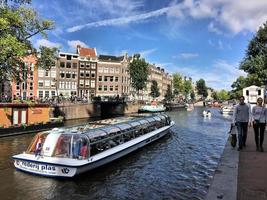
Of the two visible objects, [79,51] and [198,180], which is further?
[79,51]

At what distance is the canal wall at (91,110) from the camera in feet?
169

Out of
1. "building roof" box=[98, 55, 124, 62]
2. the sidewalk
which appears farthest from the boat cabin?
"building roof" box=[98, 55, 124, 62]

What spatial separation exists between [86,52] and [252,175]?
79.5 metres

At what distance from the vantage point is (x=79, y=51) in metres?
84.8

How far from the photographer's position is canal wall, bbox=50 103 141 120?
51584 millimetres

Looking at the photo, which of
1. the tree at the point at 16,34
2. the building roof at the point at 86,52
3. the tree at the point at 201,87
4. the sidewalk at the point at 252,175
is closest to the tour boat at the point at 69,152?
the sidewalk at the point at 252,175

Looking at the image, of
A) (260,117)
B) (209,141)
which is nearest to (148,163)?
(260,117)

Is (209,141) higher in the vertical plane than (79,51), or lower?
lower

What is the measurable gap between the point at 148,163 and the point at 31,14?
1824 centimetres

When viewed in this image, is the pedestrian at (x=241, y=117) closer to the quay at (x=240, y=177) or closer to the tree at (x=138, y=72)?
the quay at (x=240, y=177)

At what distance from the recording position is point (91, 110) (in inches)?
2398

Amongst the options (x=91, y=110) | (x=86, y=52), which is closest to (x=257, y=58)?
(x=91, y=110)

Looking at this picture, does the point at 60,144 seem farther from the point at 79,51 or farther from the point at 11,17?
the point at 79,51

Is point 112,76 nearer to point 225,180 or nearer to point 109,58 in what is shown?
point 109,58
